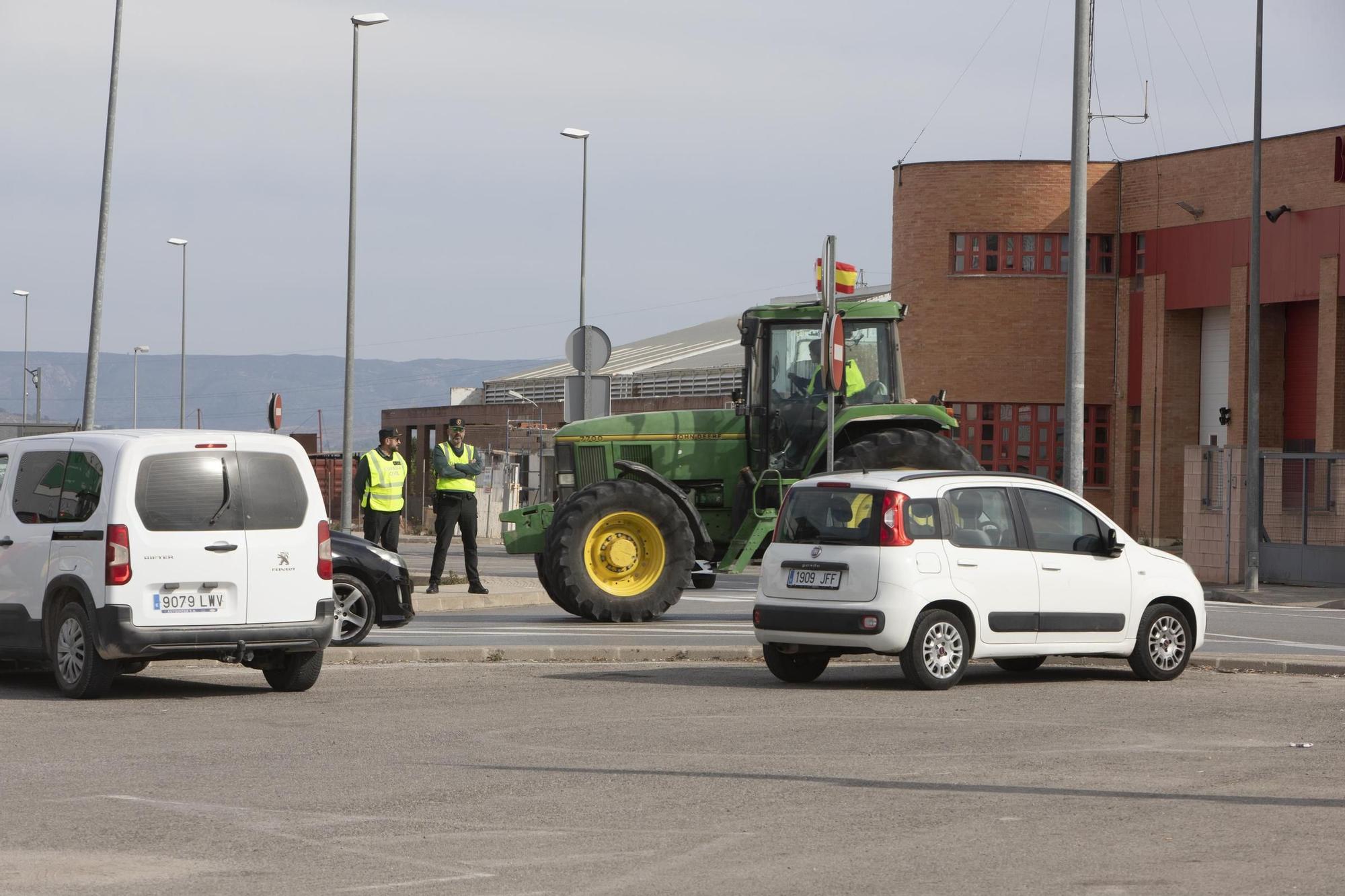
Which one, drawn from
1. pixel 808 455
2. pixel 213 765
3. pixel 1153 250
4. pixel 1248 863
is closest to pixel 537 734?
pixel 213 765

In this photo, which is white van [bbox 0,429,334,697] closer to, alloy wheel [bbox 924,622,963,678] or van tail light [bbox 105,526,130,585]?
van tail light [bbox 105,526,130,585]

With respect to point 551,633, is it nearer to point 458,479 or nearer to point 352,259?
point 458,479

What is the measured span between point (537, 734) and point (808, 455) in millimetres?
9069

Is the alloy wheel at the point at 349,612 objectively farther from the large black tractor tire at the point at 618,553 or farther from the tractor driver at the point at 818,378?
the tractor driver at the point at 818,378

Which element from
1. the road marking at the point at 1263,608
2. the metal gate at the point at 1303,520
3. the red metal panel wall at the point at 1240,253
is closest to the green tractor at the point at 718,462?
the road marking at the point at 1263,608

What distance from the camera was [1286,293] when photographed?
4000 centimetres

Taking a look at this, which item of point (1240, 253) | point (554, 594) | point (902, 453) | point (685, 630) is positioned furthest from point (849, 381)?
point (1240, 253)

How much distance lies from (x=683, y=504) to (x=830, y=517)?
17.9 feet

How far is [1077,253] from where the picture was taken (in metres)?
18.2

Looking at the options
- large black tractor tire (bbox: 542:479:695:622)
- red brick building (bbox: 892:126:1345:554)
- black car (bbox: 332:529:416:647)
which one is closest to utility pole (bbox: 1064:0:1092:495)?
large black tractor tire (bbox: 542:479:695:622)

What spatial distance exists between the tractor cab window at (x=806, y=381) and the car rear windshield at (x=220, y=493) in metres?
7.59

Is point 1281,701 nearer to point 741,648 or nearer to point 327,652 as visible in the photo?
point 741,648

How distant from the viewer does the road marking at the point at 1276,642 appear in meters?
17.8

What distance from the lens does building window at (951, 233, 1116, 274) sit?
44188 mm
